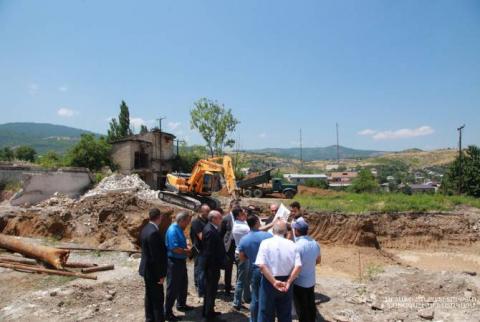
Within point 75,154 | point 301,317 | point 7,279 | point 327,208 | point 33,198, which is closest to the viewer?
point 301,317

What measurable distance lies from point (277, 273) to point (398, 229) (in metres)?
15.3

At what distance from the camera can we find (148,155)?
37.5 m

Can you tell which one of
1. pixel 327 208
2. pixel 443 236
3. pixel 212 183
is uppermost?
pixel 212 183

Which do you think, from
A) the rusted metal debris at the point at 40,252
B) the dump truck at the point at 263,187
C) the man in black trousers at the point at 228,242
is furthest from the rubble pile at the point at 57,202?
the man in black trousers at the point at 228,242

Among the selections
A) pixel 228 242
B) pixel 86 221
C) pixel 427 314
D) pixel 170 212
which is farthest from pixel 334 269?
pixel 86 221

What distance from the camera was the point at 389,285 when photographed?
8734 millimetres

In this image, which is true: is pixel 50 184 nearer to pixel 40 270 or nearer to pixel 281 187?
pixel 40 270

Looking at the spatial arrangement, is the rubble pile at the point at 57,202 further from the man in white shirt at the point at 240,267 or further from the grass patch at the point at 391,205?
the man in white shirt at the point at 240,267

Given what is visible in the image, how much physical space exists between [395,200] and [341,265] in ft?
29.9

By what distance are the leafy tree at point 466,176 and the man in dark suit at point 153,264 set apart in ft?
102

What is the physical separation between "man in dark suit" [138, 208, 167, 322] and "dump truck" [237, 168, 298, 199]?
64.8 feet

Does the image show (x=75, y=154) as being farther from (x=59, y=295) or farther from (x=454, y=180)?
(x=454, y=180)

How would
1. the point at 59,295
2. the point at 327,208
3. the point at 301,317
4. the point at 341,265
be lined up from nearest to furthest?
the point at 301,317 → the point at 59,295 → the point at 341,265 → the point at 327,208

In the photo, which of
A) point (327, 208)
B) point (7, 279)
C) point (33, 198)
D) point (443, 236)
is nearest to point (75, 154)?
point (33, 198)
